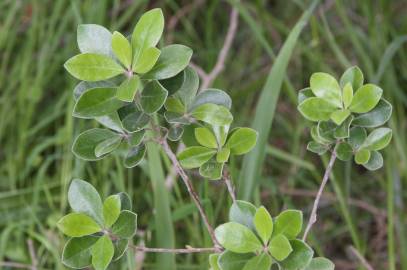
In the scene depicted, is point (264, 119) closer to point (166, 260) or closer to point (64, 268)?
point (166, 260)

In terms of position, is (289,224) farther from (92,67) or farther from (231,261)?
(92,67)

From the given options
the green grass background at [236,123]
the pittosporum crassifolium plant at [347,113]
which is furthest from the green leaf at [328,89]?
the green grass background at [236,123]

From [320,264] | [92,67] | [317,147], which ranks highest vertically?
[92,67]

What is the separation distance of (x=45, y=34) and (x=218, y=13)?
1.53 feet

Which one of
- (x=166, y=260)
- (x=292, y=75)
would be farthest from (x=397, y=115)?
(x=166, y=260)

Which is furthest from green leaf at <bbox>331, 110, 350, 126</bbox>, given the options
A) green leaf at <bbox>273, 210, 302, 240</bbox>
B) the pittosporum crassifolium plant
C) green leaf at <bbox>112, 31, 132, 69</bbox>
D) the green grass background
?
the green grass background

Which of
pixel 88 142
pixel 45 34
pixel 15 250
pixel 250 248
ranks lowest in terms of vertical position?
pixel 15 250

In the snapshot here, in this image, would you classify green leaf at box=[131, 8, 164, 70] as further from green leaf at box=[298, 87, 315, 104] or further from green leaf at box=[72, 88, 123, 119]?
green leaf at box=[298, 87, 315, 104]

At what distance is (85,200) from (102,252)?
6cm

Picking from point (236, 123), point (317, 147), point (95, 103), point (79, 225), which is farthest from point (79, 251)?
point (236, 123)

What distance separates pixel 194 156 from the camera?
2.10 feet

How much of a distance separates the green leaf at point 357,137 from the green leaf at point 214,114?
0.47 feet

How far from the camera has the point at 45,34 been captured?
1.57 metres

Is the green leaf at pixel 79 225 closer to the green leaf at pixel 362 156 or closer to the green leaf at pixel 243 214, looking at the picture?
the green leaf at pixel 243 214
